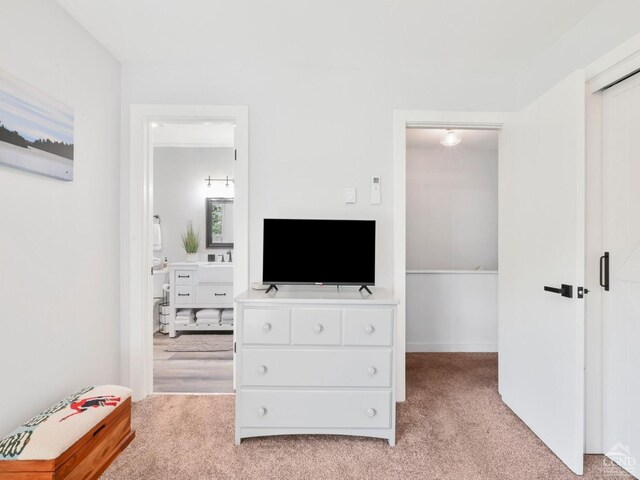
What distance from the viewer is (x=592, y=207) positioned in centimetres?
188

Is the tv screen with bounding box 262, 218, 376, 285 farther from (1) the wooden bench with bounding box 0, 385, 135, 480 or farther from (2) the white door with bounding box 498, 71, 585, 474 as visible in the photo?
(1) the wooden bench with bounding box 0, 385, 135, 480

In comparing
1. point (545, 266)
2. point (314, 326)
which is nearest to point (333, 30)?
point (314, 326)

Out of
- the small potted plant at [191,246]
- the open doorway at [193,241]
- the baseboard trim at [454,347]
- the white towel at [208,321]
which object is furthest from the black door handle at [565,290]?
the small potted plant at [191,246]

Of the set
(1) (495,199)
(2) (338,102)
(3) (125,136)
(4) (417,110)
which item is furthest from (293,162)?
(1) (495,199)

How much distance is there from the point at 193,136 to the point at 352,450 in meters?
4.02

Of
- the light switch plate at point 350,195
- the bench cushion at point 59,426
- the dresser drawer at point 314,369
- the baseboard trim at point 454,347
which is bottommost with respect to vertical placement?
the baseboard trim at point 454,347

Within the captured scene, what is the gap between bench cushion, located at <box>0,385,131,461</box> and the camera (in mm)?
1404

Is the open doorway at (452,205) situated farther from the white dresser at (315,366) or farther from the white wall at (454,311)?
the white dresser at (315,366)

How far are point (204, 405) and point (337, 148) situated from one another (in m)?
2.13

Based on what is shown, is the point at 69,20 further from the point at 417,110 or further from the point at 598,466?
the point at 598,466

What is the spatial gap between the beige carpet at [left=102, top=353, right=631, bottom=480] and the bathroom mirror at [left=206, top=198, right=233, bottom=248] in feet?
8.03

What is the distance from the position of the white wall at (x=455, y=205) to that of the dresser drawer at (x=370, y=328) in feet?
8.21

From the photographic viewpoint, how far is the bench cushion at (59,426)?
1404 mm

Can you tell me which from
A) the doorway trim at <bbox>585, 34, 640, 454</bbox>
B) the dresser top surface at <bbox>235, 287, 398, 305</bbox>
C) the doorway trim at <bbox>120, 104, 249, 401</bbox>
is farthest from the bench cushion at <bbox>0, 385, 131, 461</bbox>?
the doorway trim at <bbox>585, 34, 640, 454</bbox>
